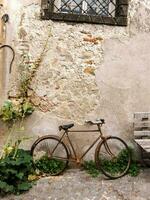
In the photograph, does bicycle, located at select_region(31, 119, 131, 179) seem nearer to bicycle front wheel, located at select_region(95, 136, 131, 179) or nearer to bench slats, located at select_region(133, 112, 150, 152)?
bicycle front wheel, located at select_region(95, 136, 131, 179)

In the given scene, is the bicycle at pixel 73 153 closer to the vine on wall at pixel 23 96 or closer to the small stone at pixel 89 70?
the vine on wall at pixel 23 96

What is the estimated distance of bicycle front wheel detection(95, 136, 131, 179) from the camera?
6.72 m

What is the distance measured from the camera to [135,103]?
7160mm

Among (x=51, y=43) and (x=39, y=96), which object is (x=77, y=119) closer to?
(x=39, y=96)

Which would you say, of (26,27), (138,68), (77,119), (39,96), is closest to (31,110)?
(39,96)

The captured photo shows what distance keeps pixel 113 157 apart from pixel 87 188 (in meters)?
0.86

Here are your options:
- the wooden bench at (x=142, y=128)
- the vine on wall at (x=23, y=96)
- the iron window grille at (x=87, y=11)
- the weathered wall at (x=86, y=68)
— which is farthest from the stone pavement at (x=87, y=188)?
the iron window grille at (x=87, y=11)

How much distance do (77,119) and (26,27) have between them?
1.66m

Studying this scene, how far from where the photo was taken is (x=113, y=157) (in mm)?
6938

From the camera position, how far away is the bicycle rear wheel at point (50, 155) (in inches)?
265

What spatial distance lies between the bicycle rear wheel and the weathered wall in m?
0.21

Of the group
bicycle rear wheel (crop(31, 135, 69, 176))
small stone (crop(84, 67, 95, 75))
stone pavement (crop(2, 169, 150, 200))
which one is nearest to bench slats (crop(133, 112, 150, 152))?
stone pavement (crop(2, 169, 150, 200))

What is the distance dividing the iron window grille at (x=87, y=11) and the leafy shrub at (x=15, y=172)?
219 centimetres

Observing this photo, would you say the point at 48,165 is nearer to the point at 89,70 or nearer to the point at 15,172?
the point at 15,172
